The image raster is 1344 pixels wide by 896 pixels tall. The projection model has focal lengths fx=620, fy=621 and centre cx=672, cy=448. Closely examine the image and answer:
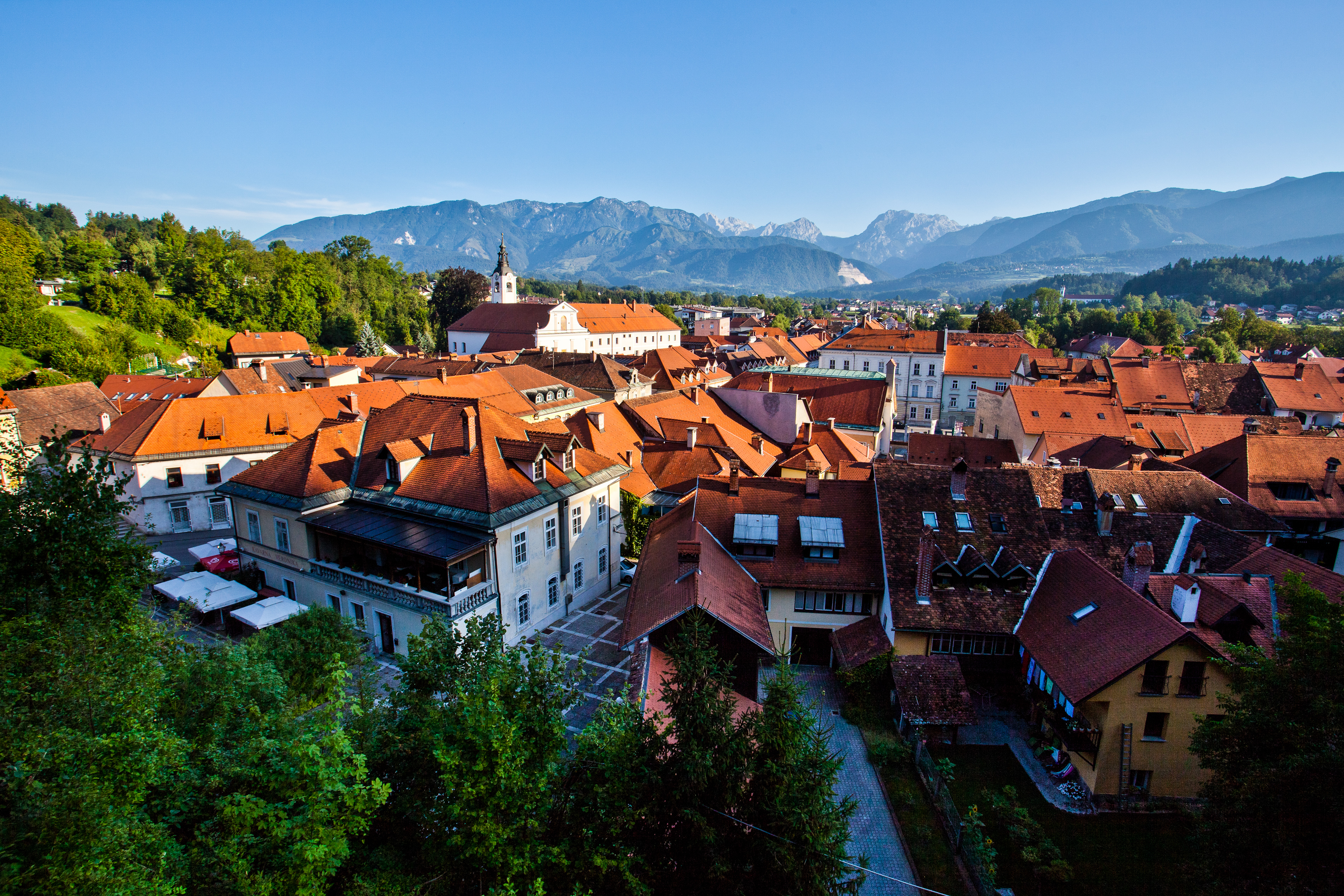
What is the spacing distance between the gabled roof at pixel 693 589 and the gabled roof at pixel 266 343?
313ft

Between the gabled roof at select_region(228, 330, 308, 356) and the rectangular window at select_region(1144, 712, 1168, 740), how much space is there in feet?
375

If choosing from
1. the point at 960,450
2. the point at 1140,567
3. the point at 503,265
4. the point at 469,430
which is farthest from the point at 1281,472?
the point at 503,265

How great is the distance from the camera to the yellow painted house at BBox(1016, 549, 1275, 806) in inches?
758

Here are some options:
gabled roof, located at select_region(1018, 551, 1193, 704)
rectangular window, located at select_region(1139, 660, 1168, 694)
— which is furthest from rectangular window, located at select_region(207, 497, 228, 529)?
rectangular window, located at select_region(1139, 660, 1168, 694)

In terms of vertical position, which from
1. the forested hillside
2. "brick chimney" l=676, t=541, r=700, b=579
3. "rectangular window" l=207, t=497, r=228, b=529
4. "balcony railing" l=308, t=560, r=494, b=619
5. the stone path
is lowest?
the stone path

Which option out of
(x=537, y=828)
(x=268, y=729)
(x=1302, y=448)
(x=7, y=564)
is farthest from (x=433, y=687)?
(x=1302, y=448)

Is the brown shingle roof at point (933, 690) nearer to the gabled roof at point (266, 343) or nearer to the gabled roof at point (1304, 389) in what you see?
the gabled roof at point (1304, 389)

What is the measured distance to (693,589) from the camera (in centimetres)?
2253

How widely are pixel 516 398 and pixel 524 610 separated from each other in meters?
21.1

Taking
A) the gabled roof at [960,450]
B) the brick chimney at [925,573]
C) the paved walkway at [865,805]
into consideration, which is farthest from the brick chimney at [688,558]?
the gabled roof at [960,450]

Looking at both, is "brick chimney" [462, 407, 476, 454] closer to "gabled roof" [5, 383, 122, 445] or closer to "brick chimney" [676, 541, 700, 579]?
"brick chimney" [676, 541, 700, 579]

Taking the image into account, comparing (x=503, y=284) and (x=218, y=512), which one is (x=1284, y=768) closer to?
(x=218, y=512)

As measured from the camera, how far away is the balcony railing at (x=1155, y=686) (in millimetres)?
19422

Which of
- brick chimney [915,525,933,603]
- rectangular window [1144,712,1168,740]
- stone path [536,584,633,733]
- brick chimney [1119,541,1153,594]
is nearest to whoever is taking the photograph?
rectangular window [1144,712,1168,740]
